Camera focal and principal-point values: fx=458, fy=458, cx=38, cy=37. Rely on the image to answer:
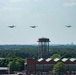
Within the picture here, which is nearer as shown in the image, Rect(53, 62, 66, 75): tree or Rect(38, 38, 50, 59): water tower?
Rect(53, 62, 66, 75): tree

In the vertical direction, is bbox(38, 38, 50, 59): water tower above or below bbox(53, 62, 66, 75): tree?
above

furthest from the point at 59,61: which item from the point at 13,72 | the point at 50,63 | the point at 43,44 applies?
the point at 43,44

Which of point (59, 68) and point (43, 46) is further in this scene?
point (43, 46)

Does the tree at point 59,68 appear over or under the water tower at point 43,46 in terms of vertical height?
under

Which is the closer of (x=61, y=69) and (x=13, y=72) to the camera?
(x=61, y=69)

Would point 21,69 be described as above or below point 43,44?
below

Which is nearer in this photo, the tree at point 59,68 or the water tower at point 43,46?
the tree at point 59,68

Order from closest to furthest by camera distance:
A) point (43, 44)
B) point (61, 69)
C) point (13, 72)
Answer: point (61, 69), point (13, 72), point (43, 44)

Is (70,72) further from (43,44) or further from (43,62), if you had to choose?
(43,44)
